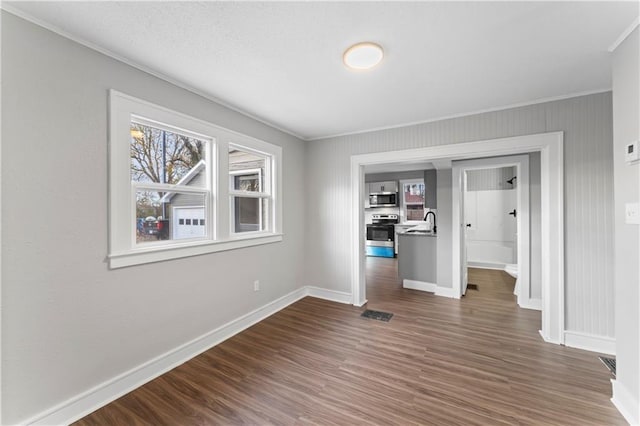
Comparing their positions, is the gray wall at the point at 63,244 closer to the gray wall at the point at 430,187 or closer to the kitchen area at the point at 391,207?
the gray wall at the point at 430,187

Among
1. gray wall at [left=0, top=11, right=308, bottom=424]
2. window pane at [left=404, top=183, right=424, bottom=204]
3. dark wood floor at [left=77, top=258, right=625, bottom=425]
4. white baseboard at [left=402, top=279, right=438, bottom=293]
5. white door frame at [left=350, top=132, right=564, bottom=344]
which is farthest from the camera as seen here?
window pane at [left=404, top=183, right=424, bottom=204]

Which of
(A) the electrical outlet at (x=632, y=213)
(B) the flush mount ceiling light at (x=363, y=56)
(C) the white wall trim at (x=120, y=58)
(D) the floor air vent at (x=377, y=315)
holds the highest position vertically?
(C) the white wall trim at (x=120, y=58)

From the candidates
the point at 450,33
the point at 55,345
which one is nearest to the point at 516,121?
the point at 450,33

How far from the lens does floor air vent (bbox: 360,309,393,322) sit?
332cm

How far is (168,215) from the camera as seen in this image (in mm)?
2412

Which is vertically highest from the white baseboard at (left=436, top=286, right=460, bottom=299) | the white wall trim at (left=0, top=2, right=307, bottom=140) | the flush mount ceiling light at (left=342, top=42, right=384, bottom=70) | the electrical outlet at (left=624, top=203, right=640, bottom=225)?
the white wall trim at (left=0, top=2, right=307, bottom=140)

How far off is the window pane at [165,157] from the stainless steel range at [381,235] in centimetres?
589

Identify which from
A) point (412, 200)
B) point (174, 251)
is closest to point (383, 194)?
point (412, 200)

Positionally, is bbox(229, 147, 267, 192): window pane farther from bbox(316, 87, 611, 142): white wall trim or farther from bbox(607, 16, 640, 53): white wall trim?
bbox(607, 16, 640, 53): white wall trim

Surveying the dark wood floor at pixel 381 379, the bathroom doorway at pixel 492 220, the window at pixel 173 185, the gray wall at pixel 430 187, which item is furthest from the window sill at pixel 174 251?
the bathroom doorway at pixel 492 220

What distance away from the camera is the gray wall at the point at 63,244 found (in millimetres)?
1489

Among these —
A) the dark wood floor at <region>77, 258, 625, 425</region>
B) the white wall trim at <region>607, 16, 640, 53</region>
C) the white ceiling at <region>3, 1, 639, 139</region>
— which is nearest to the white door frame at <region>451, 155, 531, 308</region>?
the dark wood floor at <region>77, 258, 625, 425</region>

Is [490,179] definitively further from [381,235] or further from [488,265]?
[381,235]

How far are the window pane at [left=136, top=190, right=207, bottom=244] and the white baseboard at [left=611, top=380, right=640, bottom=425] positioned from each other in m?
3.52
